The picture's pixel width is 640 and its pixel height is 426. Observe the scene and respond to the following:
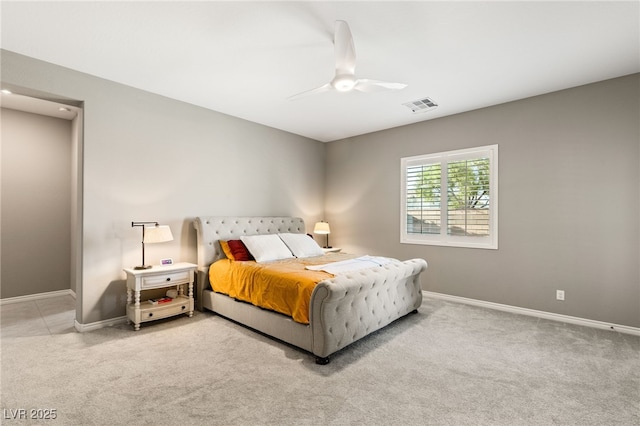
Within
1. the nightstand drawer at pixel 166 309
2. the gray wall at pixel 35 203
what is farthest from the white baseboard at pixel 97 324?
the gray wall at pixel 35 203

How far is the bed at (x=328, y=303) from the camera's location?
2.68 m

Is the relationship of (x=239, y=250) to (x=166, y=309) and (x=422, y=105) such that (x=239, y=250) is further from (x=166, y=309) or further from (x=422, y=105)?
(x=422, y=105)

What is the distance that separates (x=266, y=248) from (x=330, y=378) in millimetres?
2105

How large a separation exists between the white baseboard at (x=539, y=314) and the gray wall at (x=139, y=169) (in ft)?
Result: 10.5

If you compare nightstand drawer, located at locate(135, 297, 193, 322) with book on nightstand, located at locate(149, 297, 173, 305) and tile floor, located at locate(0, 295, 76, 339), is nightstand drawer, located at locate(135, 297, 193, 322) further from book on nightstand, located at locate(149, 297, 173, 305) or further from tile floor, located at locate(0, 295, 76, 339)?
tile floor, located at locate(0, 295, 76, 339)

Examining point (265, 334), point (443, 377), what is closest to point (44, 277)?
point (265, 334)

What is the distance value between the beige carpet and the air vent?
9.60 ft

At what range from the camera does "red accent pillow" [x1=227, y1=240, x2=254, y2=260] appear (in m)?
4.08

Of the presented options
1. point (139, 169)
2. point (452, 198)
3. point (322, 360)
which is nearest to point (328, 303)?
point (322, 360)

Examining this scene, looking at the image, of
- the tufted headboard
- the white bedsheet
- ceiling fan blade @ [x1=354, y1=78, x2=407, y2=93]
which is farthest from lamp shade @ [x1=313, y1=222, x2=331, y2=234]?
ceiling fan blade @ [x1=354, y1=78, x2=407, y2=93]

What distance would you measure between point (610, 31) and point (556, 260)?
2.50m

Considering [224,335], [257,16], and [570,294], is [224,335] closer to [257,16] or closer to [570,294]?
[257,16]

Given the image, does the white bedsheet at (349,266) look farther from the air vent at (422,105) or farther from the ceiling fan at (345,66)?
the air vent at (422,105)

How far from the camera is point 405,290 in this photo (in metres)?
3.78
